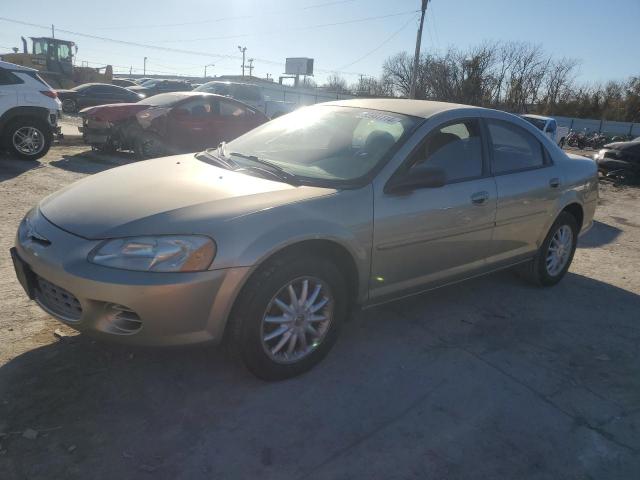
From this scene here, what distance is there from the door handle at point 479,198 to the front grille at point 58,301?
2.67 m

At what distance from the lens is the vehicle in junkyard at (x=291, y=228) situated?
8.29 feet

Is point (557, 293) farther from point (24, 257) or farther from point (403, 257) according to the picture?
point (24, 257)

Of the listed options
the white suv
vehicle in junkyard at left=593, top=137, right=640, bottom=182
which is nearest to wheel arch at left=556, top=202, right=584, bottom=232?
the white suv

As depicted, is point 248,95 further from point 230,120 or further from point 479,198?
point 479,198

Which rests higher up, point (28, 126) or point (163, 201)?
point (163, 201)

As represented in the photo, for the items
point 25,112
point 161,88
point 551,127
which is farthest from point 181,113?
point 161,88

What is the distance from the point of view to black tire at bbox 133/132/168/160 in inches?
399

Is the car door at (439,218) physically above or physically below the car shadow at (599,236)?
above

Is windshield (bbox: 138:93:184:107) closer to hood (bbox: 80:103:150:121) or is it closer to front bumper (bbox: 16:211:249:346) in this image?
hood (bbox: 80:103:150:121)

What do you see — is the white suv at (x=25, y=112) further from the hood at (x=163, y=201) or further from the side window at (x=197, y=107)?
the hood at (x=163, y=201)

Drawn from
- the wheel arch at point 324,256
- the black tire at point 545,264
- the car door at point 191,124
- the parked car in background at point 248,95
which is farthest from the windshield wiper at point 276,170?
the parked car in background at point 248,95

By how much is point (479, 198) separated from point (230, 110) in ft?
26.9

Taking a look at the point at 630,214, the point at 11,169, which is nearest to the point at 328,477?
the point at 11,169

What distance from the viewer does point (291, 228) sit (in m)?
2.74
